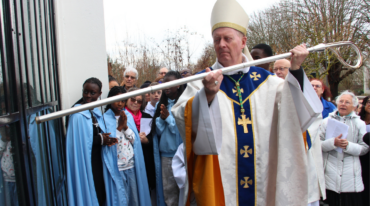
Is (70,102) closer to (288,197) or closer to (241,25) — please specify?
(241,25)

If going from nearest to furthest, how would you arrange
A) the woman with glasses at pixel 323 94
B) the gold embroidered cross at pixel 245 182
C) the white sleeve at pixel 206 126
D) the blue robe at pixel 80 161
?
the white sleeve at pixel 206 126 → the gold embroidered cross at pixel 245 182 → the blue robe at pixel 80 161 → the woman with glasses at pixel 323 94

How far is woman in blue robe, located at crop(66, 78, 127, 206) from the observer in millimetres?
2894

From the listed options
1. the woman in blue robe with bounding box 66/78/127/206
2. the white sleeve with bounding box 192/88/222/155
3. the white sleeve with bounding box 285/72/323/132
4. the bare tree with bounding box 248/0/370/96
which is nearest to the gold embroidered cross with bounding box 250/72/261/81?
the white sleeve with bounding box 285/72/323/132

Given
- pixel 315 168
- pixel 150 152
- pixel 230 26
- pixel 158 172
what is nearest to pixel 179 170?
pixel 158 172

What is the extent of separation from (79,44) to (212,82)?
242 cm

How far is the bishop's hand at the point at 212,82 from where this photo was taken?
1979 millimetres

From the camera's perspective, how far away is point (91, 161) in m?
3.24

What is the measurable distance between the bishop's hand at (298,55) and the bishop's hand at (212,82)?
0.60 metres

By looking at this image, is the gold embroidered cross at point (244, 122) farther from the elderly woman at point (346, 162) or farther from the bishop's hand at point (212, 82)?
the elderly woman at point (346, 162)

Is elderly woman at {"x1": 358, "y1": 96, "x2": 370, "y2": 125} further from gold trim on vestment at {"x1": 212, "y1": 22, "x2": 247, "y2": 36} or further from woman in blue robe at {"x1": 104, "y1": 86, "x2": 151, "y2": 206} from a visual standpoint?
woman in blue robe at {"x1": 104, "y1": 86, "x2": 151, "y2": 206}

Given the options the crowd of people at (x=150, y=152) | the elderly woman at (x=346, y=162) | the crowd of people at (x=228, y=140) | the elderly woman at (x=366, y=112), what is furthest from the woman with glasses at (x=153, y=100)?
the elderly woman at (x=366, y=112)

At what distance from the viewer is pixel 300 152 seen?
2234 mm

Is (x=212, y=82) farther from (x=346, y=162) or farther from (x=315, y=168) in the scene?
(x=346, y=162)

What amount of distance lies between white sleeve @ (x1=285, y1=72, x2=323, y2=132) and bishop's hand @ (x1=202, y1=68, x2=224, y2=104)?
0.61 metres
